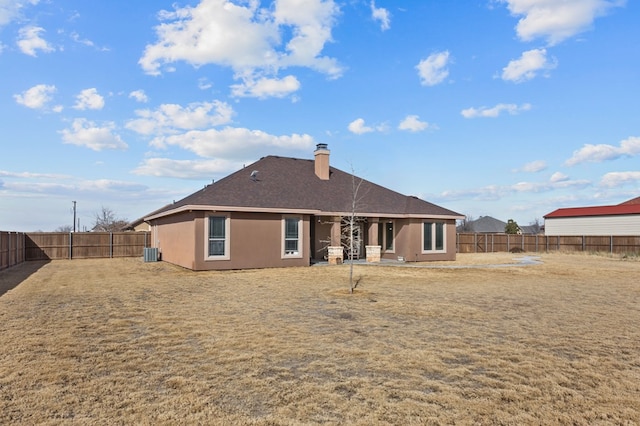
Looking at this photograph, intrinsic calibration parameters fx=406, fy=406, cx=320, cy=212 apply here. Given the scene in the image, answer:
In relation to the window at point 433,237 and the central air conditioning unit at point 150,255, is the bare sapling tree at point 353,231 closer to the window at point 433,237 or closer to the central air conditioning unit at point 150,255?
the window at point 433,237

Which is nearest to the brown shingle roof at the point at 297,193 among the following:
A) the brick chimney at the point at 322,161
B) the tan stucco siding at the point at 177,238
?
the brick chimney at the point at 322,161

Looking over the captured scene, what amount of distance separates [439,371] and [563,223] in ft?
152

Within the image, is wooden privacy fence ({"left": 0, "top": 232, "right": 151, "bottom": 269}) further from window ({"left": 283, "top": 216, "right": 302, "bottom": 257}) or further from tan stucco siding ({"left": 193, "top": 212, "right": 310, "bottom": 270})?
window ({"left": 283, "top": 216, "right": 302, "bottom": 257})

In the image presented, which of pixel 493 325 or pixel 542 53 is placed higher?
pixel 542 53

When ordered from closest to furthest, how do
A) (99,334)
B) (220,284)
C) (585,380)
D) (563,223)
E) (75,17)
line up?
(585,380) < (99,334) < (75,17) < (220,284) < (563,223)

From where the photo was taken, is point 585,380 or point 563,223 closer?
point 585,380

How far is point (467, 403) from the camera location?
4.36m

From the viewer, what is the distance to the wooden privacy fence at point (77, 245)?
79.9 ft

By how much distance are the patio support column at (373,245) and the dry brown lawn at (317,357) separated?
391 inches

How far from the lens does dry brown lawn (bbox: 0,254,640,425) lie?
13.6ft

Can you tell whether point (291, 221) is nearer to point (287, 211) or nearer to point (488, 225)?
point (287, 211)

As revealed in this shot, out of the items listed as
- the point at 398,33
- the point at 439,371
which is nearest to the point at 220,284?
the point at 439,371

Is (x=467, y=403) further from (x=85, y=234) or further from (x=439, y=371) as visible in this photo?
(x=85, y=234)

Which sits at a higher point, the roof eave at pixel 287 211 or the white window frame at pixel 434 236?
the roof eave at pixel 287 211
